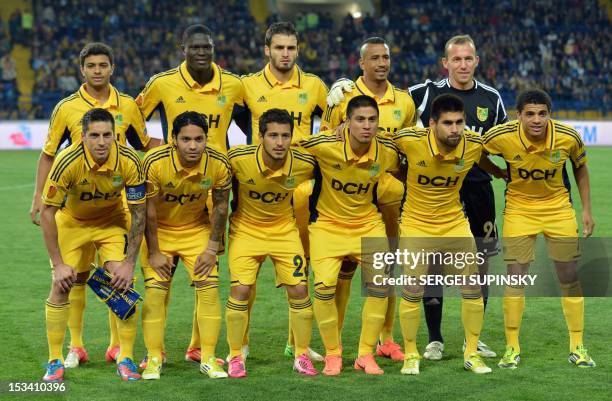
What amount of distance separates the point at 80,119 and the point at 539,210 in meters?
3.25

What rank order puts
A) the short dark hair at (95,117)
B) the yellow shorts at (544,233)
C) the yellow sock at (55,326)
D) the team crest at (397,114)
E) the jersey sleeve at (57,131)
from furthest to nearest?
A: the team crest at (397,114) → the jersey sleeve at (57,131) → the yellow shorts at (544,233) → the yellow sock at (55,326) → the short dark hair at (95,117)

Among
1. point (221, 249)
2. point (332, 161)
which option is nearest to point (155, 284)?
point (221, 249)

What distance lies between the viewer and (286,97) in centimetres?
711

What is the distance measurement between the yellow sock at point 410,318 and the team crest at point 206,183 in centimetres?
150

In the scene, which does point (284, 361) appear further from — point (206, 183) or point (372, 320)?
point (206, 183)

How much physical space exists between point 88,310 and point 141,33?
23477 mm

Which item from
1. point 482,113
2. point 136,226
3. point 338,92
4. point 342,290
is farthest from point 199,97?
point 482,113

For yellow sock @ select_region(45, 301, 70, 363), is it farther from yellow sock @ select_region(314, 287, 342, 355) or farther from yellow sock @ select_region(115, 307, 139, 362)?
yellow sock @ select_region(314, 287, 342, 355)

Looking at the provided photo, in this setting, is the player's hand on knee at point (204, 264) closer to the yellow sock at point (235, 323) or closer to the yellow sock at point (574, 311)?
the yellow sock at point (235, 323)

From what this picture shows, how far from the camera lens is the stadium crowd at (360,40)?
28.9 metres

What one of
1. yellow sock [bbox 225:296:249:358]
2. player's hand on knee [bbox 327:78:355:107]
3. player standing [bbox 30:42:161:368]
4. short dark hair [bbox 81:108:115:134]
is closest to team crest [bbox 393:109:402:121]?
player's hand on knee [bbox 327:78:355:107]

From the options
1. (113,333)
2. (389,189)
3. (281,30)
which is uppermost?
(281,30)

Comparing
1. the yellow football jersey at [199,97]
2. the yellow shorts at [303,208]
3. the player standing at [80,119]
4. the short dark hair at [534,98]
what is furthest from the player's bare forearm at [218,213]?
the short dark hair at [534,98]

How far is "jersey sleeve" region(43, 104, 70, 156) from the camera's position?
693 centimetres
